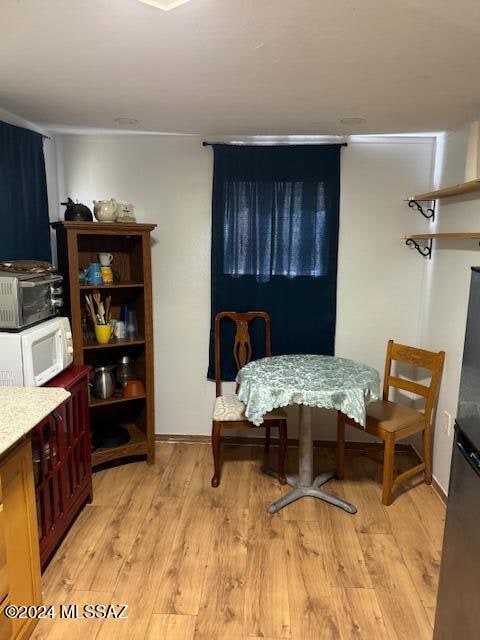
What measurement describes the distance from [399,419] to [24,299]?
2221 mm

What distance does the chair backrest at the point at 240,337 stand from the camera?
322cm

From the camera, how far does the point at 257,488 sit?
2.89m

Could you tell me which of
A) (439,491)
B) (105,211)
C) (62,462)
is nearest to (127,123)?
(105,211)

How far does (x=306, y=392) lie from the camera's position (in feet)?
7.68

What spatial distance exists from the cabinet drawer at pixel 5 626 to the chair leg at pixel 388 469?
199 centimetres

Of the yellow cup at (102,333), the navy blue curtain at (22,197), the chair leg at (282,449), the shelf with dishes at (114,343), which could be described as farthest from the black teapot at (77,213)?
the chair leg at (282,449)

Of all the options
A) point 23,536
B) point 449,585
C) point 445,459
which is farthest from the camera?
point 445,459

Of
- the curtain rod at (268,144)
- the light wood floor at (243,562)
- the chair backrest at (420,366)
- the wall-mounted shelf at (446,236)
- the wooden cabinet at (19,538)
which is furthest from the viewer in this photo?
the curtain rod at (268,144)

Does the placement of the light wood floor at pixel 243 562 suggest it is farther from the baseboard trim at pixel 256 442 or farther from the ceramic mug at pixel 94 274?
the ceramic mug at pixel 94 274

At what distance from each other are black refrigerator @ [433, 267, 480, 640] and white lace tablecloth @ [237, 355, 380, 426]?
0.87 meters

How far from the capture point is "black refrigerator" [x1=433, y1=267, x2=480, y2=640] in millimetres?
1304

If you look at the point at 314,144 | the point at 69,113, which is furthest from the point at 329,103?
the point at 69,113

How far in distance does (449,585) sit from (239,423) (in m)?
1.51

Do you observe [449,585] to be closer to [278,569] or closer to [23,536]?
[278,569]
